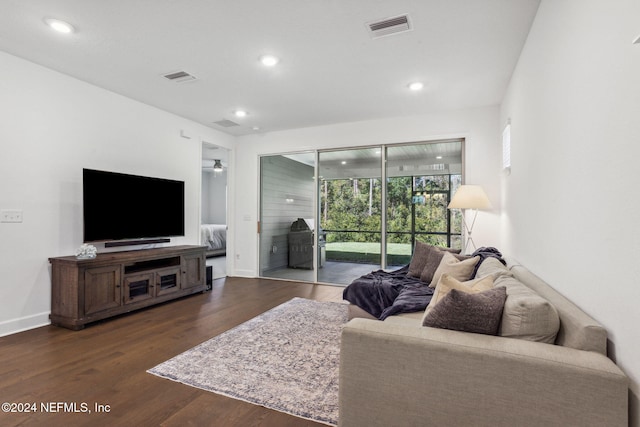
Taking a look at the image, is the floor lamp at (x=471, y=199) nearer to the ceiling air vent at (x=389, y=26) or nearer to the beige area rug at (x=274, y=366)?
the beige area rug at (x=274, y=366)

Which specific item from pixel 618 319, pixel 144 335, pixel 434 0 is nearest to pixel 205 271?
pixel 144 335

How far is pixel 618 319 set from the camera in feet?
3.80

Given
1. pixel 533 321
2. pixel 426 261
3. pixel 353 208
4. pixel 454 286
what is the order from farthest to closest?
pixel 353 208 → pixel 426 261 → pixel 454 286 → pixel 533 321

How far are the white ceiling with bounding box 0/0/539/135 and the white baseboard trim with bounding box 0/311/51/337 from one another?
2618 mm

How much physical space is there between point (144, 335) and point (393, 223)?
11.9 ft

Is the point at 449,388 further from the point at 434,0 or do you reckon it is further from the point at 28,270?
the point at 28,270

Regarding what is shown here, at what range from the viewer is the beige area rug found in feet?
6.42

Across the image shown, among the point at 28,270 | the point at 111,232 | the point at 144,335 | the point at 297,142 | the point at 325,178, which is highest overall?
the point at 297,142

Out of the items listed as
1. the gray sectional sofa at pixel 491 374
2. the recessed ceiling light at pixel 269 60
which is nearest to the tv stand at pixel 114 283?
the recessed ceiling light at pixel 269 60

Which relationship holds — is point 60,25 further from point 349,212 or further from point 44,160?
point 349,212

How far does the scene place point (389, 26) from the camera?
2.61 metres

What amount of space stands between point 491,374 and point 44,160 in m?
4.34

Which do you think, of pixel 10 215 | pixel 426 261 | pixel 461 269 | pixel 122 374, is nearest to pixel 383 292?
pixel 461 269

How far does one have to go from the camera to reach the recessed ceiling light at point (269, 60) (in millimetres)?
3113
